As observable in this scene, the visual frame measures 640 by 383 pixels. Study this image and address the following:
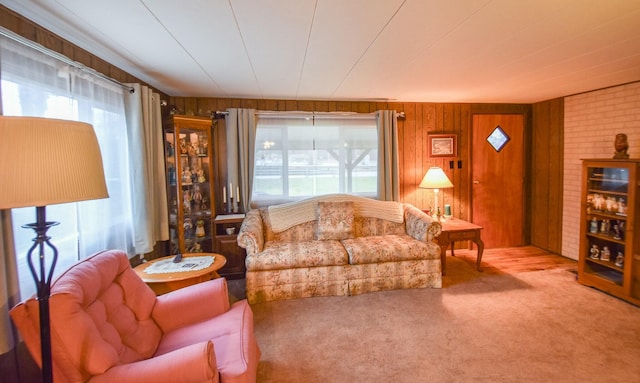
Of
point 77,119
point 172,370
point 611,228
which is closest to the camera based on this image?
point 172,370

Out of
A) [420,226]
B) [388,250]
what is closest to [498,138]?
[420,226]

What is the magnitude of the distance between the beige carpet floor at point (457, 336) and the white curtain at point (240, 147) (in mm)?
1592

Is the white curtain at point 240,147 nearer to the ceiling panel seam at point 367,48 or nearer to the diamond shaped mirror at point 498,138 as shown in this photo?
the ceiling panel seam at point 367,48

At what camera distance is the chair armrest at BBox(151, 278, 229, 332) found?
6.06 feet

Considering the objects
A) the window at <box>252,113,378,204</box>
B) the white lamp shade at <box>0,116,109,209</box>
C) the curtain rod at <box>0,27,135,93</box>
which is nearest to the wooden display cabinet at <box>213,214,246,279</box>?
the window at <box>252,113,378,204</box>

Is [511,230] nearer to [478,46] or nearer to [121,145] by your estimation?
[478,46]

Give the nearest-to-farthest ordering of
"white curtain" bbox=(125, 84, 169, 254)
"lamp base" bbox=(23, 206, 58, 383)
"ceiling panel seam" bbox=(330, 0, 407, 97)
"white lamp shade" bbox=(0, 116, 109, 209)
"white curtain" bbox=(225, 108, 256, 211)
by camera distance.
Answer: "white lamp shade" bbox=(0, 116, 109, 209) < "lamp base" bbox=(23, 206, 58, 383) < "ceiling panel seam" bbox=(330, 0, 407, 97) < "white curtain" bbox=(125, 84, 169, 254) < "white curtain" bbox=(225, 108, 256, 211)

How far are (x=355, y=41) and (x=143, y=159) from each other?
209 centimetres

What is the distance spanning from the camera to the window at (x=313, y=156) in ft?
13.0

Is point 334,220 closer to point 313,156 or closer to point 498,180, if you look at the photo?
point 313,156

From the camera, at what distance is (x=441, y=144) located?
4.41 metres

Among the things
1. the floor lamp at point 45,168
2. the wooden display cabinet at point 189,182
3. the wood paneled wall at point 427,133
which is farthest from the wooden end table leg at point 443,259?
the floor lamp at point 45,168

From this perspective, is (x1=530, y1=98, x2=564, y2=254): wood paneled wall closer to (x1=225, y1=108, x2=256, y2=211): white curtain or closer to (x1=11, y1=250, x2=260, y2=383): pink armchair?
(x1=225, y1=108, x2=256, y2=211): white curtain

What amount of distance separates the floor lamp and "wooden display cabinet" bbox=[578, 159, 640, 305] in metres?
4.05
